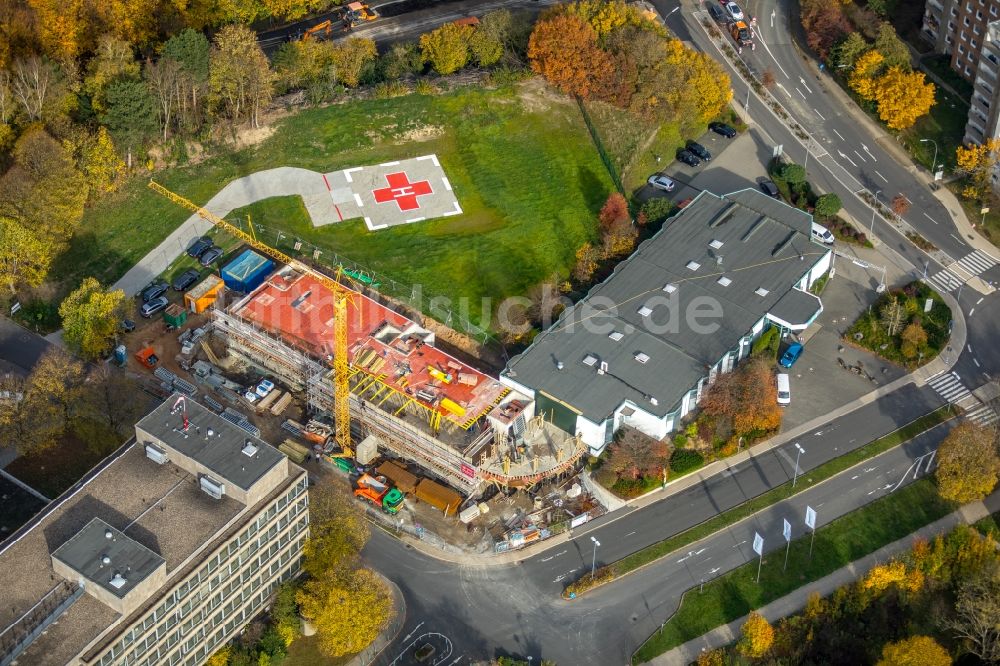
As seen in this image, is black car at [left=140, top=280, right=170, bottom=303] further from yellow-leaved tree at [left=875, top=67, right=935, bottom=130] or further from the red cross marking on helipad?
yellow-leaved tree at [left=875, top=67, right=935, bottom=130]

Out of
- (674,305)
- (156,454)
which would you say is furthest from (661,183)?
(156,454)

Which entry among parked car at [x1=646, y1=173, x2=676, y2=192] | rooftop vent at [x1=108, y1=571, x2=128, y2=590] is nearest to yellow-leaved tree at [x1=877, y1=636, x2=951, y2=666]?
rooftop vent at [x1=108, y1=571, x2=128, y2=590]

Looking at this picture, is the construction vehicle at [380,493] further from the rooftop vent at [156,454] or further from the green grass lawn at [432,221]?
the green grass lawn at [432,221]

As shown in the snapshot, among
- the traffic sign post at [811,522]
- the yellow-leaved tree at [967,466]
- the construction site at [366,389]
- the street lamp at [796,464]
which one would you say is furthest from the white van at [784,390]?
the construction site at [366,389]

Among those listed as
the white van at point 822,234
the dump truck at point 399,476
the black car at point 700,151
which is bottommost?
the dump truck at point 399,476

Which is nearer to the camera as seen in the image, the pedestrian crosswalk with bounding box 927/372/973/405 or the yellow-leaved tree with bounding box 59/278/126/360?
the yellow-leaved tree with bounding box 59/278/126/360

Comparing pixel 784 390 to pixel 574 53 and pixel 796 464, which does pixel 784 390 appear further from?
pixel 574 53
